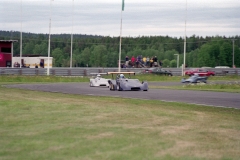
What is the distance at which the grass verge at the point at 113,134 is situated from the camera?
10.2 meters

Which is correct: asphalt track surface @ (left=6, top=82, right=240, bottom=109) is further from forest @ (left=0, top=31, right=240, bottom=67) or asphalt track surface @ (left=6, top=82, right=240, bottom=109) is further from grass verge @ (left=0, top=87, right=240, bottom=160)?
forest @ (left=0, top=31, right=240, bottom=67)

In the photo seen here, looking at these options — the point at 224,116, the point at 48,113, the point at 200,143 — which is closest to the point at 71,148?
the point at 200,143

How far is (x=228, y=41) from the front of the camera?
164375 mm

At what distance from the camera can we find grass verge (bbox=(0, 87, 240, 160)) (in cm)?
1025

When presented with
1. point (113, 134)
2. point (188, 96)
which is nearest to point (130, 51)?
point (188, 96)

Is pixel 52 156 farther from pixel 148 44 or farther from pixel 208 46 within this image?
pixel 148 44

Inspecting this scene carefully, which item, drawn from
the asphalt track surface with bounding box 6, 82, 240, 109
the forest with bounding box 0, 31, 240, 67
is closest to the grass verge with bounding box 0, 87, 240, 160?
the asphalt track surface with bounding box 6, 82, 240, 109

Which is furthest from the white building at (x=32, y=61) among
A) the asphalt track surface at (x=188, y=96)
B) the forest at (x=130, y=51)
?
the asphalt track surface at (x=188, y=96)

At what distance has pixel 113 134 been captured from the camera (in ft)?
40.3

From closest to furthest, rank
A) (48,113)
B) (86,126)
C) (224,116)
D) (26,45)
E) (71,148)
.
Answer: (71,148) < (86,126) < (48,113) < (224,116) < (26,45)

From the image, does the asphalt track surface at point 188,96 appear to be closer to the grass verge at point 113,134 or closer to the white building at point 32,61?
the grass verge at point 113,134

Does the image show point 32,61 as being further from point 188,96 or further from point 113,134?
point 113,134

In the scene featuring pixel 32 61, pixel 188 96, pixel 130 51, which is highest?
pixel 130 51

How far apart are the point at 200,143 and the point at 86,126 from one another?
310cm
